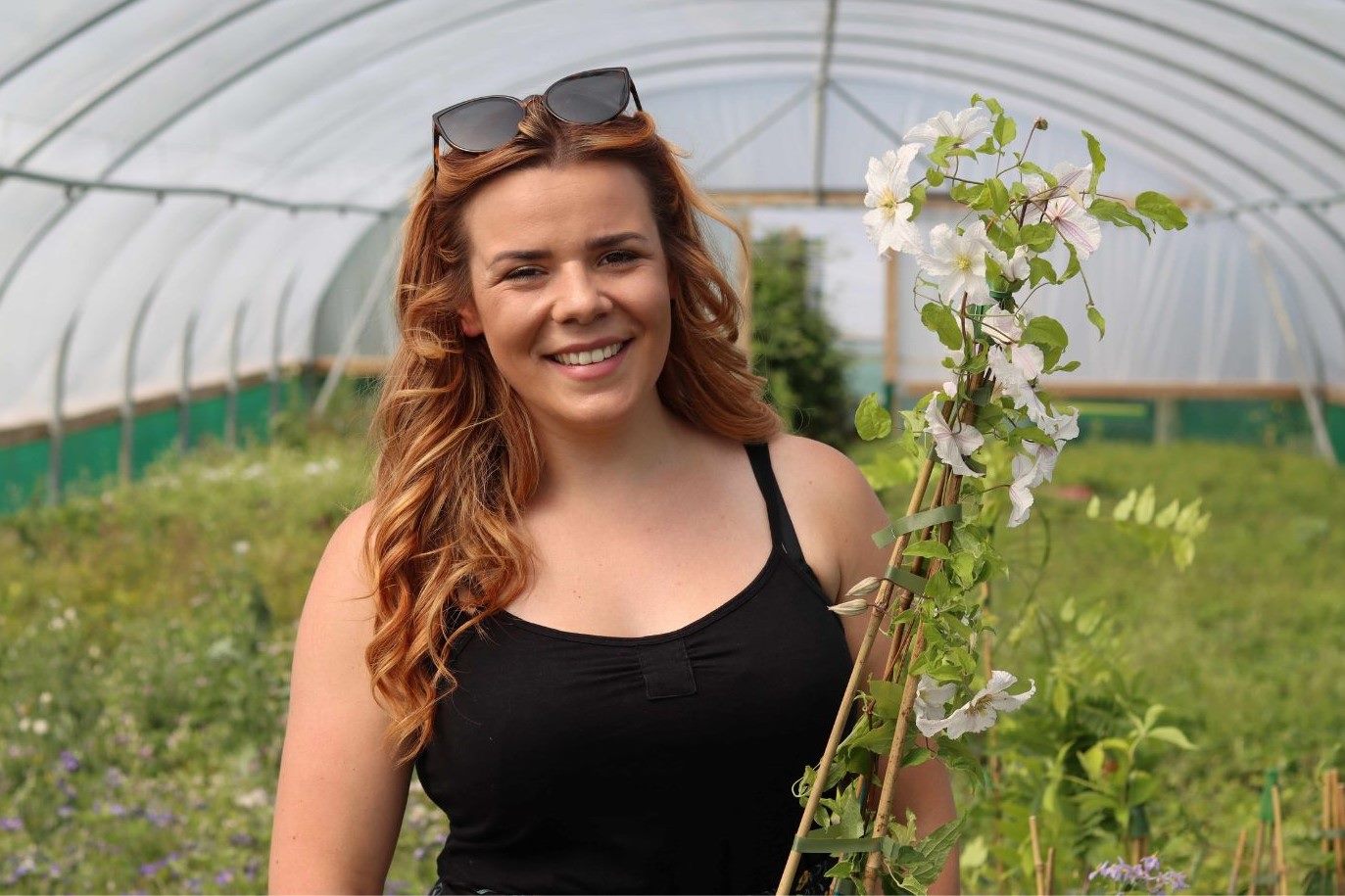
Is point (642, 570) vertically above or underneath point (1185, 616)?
above

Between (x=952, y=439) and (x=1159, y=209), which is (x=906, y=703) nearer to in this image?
(x=952, y=439)

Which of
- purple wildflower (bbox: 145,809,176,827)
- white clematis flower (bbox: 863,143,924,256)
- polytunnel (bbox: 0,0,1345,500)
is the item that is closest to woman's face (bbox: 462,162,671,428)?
white clematis flower (bbox: 863,143,924,256)

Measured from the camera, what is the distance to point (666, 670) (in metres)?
1.59

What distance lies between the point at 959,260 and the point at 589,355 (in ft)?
1.73

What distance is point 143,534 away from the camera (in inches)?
288

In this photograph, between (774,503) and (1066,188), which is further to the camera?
(774,503)

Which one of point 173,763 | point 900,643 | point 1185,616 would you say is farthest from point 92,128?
point 900,643

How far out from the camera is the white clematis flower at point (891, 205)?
3.94 feet

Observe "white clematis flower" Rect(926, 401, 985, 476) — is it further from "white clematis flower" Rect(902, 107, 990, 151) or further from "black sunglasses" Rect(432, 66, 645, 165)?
"black sunglasses" Rect(432, 66, 645, 165)

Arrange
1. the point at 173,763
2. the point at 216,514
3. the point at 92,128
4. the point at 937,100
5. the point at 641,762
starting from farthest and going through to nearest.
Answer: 1. the point at 937,100
2. the point at 216,514
3. the point at 92,128
4. the point at 173,763
5. the point at 641,762

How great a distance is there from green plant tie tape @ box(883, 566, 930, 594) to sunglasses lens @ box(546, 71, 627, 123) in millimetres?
676

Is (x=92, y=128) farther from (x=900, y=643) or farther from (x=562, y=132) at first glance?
(x=900, y=643)

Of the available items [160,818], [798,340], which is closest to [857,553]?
[160,818]

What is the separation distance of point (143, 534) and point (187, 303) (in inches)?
128
